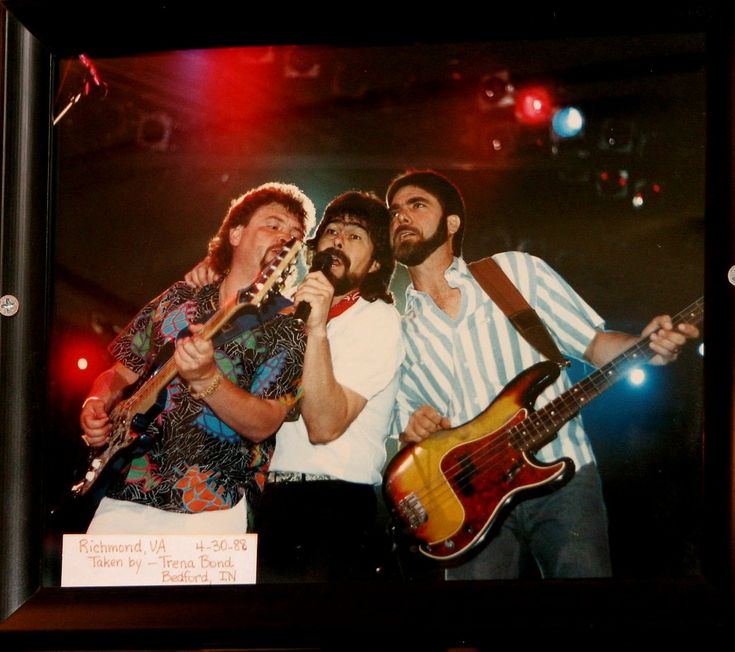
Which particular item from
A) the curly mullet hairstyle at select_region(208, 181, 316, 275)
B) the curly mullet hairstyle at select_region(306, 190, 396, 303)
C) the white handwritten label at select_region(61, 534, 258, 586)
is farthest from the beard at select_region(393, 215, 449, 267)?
the white handwritten label at select_region(61, 534, 258, 586)

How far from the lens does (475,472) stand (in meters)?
1.12

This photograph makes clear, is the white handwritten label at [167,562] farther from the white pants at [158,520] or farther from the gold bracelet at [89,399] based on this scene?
the gold bracelet at [89,399]

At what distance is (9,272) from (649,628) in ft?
3.80

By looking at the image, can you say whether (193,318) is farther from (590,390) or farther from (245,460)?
(590,390)

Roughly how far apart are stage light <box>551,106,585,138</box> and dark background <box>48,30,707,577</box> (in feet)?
0.04

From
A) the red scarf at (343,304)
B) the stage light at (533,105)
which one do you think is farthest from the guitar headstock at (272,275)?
the stage light at (533,105)

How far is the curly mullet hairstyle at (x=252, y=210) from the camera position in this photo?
3.83ft

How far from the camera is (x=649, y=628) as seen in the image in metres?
1.07

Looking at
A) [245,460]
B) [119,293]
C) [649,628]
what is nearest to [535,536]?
[649,628]

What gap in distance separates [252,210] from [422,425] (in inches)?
18.1

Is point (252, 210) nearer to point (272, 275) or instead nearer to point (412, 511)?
point (272, 275)

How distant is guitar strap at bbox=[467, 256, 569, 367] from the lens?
115 cm

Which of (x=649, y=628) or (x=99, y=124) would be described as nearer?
(x=649, y=628)

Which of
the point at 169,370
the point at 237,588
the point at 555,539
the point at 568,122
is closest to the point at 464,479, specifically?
the point at 555,539
